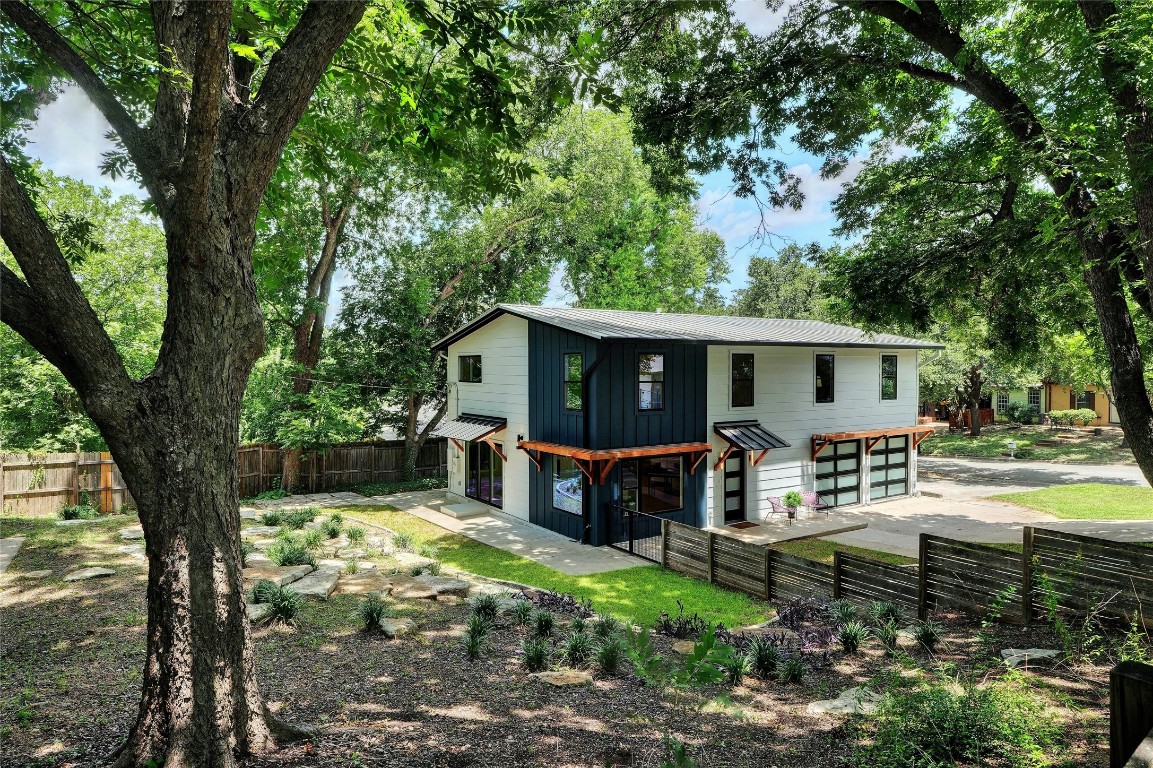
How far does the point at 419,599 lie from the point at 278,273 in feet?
14.3

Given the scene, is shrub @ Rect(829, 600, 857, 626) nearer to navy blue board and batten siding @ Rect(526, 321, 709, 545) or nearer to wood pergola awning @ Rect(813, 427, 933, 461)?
navy blue board and batten siding @ Rect(526, 321, 709, 545)

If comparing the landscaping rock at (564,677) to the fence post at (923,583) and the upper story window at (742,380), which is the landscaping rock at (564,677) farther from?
the upper story window at (742,380)

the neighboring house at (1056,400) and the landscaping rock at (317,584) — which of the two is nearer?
the landscaping rock at (317,584)

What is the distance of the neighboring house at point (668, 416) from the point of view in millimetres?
13320

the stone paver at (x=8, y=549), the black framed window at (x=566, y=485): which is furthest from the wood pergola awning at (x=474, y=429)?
the stone paver at (x=8, y=549)

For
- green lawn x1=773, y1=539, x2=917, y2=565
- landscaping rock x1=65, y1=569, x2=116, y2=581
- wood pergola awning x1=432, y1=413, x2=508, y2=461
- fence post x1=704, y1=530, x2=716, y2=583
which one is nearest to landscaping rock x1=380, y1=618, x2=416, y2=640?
landscaping rock x1=65, y1=569, x2=116, y2=581

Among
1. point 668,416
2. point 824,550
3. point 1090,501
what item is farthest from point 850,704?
point 1090,501

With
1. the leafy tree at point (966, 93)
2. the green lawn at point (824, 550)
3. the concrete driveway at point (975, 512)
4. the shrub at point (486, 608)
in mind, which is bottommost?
the green lawn at point (824, 550)

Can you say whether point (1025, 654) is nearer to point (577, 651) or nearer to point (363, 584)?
point (577, 651)

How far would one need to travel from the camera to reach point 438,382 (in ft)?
71.4

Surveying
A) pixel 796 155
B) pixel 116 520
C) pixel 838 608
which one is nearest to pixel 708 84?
pixel 796 155

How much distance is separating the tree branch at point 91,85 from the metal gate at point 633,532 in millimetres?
10586

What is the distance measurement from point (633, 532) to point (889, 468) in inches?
403

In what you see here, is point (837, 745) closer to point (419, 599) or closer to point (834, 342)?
point (419, 599)
